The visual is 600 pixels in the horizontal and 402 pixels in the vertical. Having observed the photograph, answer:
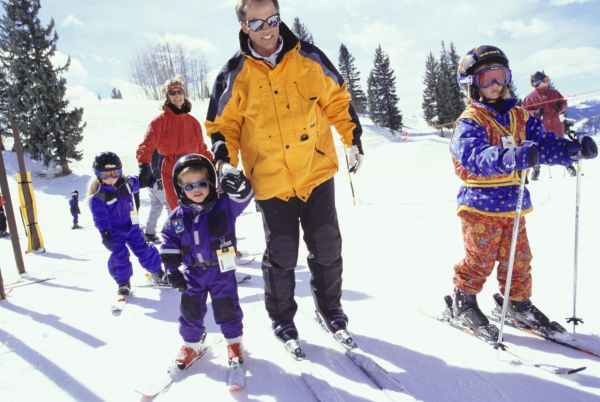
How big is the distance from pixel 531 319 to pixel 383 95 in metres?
47.9

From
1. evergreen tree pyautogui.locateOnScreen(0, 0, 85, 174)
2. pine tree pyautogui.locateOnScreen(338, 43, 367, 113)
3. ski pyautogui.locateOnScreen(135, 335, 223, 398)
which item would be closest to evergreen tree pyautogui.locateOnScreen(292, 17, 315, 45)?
pine tree pyautogui.locateOnScreen(338, 43, 367, 113)

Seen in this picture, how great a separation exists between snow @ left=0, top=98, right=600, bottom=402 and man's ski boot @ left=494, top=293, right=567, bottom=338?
87 mm

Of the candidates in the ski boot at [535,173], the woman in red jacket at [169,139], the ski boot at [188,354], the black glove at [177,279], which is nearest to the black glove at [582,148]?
the black glove at [177,279]

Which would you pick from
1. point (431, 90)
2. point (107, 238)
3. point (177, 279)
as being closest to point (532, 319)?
point (177, 279)

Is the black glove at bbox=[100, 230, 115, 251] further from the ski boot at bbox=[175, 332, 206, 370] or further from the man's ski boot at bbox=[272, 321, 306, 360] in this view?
the man's ski boot at bbox=[272, 321, 306, 360]

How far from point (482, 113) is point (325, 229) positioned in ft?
4.20

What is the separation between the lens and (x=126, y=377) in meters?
2.52

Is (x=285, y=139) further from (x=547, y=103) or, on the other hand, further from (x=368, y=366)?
(x=547, y=103)

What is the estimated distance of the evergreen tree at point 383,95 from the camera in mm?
47594

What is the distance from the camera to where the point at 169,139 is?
15.2 feet

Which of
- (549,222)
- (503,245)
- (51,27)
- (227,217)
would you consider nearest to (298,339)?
(227,217)

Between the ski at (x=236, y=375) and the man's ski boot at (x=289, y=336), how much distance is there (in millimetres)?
313

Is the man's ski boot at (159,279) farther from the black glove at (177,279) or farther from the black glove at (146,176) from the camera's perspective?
the black glove at (177,279)

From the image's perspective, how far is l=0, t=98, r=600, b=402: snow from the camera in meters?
2.18
